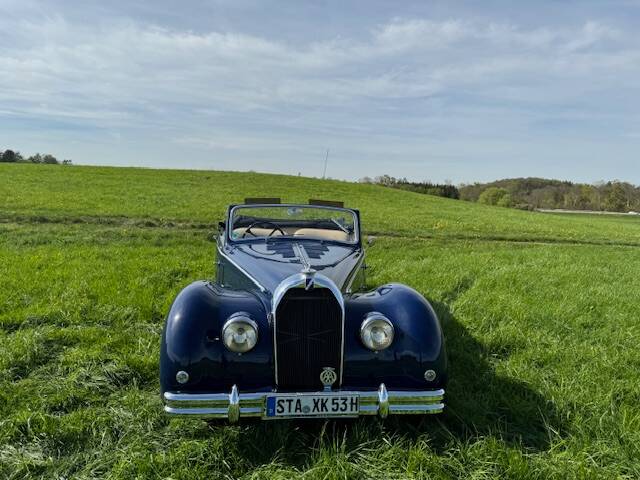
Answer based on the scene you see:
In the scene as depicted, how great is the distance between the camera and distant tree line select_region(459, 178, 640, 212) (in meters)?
63.9

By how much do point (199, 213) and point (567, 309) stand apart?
1440cm

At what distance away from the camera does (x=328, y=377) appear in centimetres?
321

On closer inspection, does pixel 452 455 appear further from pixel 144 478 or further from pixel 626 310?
pixel 626 310

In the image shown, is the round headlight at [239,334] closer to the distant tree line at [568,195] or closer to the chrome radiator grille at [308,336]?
the chrome radiator grille at [308,336]

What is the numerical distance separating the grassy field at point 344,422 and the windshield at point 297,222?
5.07ft

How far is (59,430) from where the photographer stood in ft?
10.5

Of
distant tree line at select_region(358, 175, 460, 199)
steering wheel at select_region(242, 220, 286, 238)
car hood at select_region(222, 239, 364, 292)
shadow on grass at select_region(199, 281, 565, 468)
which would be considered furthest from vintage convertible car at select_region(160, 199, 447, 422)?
distant tree line at select_region(358, 175, 460, 199)

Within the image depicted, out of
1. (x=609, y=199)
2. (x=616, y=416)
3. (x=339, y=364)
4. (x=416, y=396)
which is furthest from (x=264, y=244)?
(x=609, y=199)

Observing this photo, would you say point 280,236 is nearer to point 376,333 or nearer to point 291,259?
point 291,259

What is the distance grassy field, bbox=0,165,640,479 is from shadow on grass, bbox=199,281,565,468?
1 cm

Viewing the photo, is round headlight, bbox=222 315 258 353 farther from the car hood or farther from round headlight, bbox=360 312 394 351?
round headlight, bbox=360 312 394 351

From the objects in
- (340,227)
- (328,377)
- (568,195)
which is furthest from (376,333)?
(568,195)

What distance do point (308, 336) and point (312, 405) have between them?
0.45 meters

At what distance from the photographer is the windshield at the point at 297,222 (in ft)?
18.3
